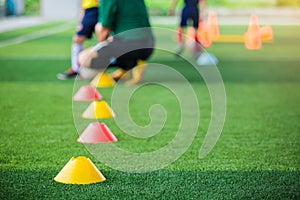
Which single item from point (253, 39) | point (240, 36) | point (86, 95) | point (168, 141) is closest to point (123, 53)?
point (86, 95)

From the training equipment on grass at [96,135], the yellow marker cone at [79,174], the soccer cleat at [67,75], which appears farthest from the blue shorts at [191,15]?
the yellow marker cone at [79,174]

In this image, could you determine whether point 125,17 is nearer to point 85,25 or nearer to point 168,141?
point 85,25

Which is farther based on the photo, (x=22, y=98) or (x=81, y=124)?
(x=22, y=98)

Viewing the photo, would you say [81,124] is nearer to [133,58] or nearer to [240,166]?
[240,166]

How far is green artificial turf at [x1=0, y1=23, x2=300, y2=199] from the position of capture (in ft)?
14.3

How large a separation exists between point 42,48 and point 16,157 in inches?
413

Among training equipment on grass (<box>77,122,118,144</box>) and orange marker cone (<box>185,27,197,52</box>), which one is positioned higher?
training equipment on grass (<box>77,122,118,144</box>)

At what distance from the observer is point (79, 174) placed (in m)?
4.46

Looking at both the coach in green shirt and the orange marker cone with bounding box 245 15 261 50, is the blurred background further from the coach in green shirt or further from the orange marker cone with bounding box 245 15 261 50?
the coach in green shirt

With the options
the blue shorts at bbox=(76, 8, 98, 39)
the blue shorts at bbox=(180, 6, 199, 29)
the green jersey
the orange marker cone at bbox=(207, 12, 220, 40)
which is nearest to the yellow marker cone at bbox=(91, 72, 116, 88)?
the green jersey

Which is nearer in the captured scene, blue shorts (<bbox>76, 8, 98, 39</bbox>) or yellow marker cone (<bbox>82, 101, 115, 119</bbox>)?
yellow marker cone (<bbox>82, 101, 115, 119</bbox>)

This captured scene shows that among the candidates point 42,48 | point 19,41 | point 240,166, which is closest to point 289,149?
point 240,166

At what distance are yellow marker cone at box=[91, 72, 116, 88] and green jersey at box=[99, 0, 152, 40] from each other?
59 centimetres

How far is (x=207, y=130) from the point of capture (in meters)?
6.49
